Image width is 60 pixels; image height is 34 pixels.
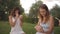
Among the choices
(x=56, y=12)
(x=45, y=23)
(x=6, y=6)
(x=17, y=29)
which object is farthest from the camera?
(x=6, y=6)

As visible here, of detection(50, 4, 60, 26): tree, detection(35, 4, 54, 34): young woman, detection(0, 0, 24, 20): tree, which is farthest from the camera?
detection(0, 0, 24, 20): tree

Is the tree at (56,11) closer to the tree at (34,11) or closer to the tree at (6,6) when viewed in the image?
the tree at (34,11)

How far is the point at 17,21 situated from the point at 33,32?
0.82m

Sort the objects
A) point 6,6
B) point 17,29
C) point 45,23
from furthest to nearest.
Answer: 1. point 6,6
2. point 17,29
3. point 45,23

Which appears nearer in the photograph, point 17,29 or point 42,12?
point 42,12

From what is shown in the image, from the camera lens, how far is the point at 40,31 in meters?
1.80

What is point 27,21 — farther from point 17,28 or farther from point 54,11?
point 17,28

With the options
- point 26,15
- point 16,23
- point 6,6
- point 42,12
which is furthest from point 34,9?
point 42,12

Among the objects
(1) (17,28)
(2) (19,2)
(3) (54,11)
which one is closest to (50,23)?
(1) (17,28)

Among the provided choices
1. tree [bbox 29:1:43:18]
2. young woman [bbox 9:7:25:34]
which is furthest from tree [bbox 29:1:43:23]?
young woman [bbox 9:7:25:34]

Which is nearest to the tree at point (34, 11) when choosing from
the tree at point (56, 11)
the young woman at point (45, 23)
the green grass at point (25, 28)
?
the green grass at point (25, 28)

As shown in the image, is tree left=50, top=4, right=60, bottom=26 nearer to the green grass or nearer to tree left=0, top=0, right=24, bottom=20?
the green grass

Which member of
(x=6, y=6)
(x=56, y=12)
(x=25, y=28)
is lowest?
(x=25, y=28)

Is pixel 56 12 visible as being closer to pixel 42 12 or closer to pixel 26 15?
pixel 26 15
